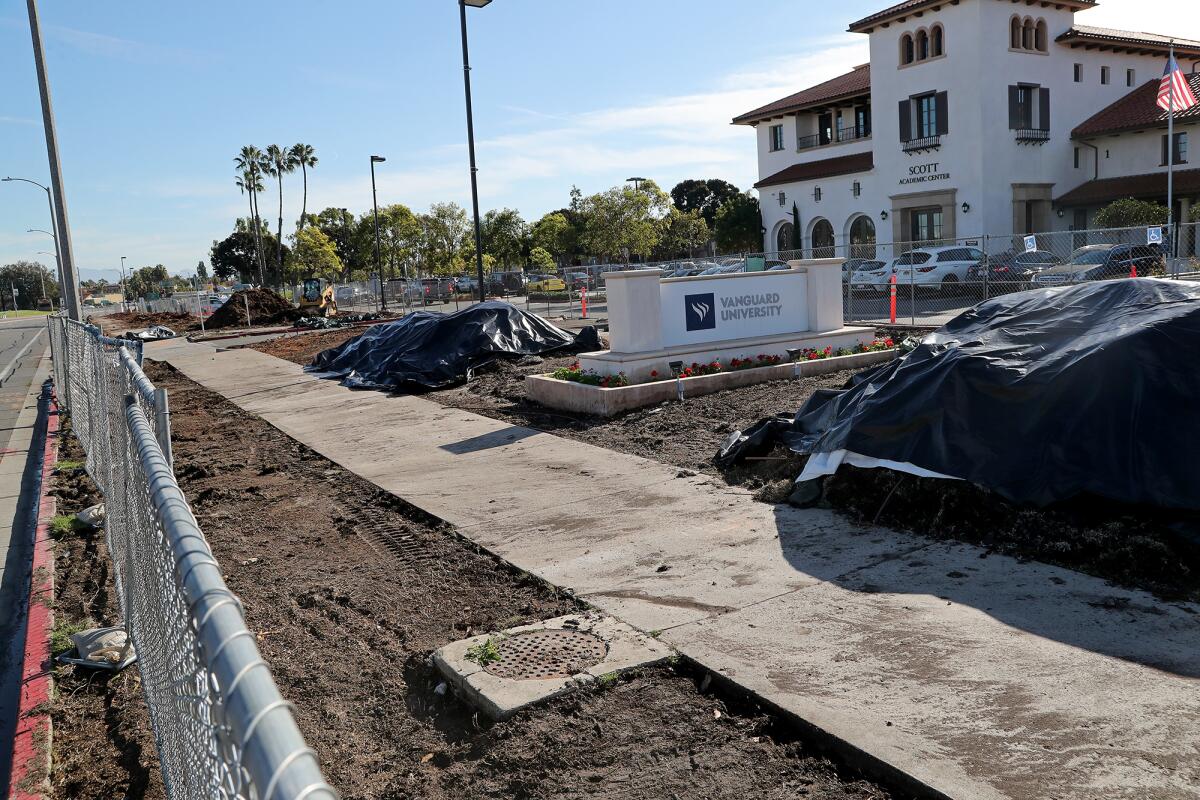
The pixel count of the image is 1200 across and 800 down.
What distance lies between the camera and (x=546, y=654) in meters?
5.35

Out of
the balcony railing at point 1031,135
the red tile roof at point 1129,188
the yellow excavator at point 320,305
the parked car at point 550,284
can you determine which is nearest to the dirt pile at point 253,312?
the yellow excavator at point 320,305

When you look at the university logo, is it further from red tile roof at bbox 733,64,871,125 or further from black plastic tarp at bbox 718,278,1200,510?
red tile roof at bbox 733,64,871,125

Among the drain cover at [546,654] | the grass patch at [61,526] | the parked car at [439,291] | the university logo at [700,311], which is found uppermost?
the parked car at [439,291]

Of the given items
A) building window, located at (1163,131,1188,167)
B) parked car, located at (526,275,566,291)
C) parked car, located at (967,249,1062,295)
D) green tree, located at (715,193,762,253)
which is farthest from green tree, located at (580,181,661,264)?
parked car, located at (967,249,1062,295)

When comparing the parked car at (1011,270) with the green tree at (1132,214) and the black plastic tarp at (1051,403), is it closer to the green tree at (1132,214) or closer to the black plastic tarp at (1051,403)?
the green tree at (1132,214)

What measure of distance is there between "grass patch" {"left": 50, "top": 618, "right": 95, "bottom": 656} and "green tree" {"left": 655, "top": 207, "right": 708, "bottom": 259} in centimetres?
7855

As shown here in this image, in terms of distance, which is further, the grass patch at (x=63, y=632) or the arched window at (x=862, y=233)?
the arched window at (x=862, y=233)

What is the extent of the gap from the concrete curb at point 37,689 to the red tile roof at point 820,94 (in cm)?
4903

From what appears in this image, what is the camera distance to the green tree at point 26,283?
150 meters

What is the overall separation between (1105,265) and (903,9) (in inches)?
908

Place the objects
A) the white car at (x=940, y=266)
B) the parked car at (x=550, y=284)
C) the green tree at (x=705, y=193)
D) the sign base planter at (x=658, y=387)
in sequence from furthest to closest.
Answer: the green tree at (x=705, y=193)
the parked car at (x=550, y=284)
the white car at (x=940, y=266)
the sign base planter at (x=658, y=387)

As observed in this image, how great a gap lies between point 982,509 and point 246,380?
687 inches

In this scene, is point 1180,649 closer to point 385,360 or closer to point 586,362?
point 586,362

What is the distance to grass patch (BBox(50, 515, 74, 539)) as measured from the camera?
27.5 ft
